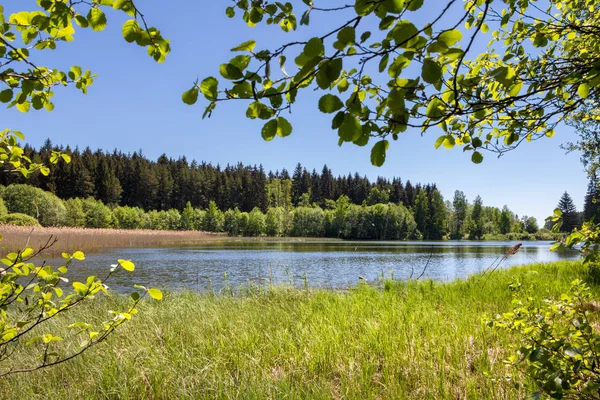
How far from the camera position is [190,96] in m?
1.08

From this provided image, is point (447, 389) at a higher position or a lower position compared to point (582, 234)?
lower

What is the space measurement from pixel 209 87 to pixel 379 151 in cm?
57

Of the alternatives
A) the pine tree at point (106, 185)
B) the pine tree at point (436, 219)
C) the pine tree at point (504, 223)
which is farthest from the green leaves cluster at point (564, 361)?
the pine tree at point (504, 223)

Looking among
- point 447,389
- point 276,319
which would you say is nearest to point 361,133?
point 447,389

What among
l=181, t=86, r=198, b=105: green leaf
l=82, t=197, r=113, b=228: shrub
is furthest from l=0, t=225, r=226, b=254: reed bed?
l=82, t=197, r=113, b=228: shrub

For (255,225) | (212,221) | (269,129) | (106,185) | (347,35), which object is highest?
(106,185)

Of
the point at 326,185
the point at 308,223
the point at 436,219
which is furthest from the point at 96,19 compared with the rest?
the point at 326,185

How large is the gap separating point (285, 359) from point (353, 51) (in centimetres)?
399

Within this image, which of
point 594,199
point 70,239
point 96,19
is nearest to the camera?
point 96,19

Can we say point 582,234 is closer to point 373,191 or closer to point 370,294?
point 370,294

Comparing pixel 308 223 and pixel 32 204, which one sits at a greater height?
pixel 32 204

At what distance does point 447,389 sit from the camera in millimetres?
3211

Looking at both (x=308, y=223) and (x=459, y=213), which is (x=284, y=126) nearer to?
(x=308, y=223)

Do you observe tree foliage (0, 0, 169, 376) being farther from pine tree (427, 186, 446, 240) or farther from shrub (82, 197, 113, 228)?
pine tree (427, 186, 446, 240)
